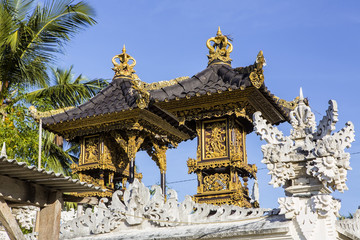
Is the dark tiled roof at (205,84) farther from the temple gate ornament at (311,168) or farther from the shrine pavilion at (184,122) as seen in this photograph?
the temple gate ornament at (311,168)

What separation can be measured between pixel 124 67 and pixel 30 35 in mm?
2733

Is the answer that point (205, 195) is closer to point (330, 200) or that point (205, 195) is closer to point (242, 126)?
point (242, 126)

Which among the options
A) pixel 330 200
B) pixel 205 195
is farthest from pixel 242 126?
pixel 330 200

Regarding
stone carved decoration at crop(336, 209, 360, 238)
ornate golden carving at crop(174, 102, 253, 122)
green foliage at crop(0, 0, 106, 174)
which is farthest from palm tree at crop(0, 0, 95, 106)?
stone carved decoration at crop(336, 209, 360, 238)

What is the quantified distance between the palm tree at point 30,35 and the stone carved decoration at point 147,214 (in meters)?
6.25

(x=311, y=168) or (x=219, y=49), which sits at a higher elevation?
(x=219, y=49)

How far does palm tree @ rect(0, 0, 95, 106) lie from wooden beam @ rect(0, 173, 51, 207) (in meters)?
6.98

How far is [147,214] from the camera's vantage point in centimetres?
973

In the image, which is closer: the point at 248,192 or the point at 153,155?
the point at 248,192

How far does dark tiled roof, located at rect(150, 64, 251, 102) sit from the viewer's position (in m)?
13.1

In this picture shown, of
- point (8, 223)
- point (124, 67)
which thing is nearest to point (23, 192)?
point (8, 223)

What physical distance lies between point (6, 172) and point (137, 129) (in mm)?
6137

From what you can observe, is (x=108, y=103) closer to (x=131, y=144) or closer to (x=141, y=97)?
(x=131, y=144)

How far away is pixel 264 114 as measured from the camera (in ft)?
47.1
